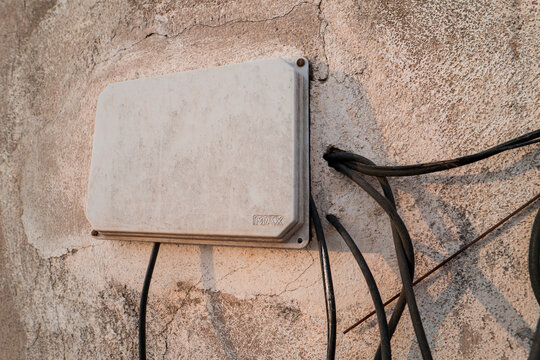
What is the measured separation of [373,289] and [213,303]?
337 mm

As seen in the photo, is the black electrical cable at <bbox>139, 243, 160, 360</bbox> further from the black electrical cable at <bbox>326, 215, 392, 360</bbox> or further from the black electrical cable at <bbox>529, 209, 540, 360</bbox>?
the black electrical cable at <bbox>529, 209, 540, 360</bbox>

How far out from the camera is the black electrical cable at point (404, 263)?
55cm

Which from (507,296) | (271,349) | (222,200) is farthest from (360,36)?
(271,349)

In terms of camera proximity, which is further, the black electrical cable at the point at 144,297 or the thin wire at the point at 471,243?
the black electrical cable at the point at 144,297

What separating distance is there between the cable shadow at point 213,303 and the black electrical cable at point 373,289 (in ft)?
0.93

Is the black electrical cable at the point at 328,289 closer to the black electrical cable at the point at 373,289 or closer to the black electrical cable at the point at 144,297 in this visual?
the black electrical cable at the point at 373,289

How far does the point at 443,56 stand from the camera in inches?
25.1

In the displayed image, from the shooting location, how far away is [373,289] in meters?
0.60

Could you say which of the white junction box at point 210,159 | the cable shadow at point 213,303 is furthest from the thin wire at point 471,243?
the cable shadow at point 213,303

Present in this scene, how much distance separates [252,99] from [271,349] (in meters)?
0.48

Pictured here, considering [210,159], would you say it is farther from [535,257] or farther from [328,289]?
[535,257]

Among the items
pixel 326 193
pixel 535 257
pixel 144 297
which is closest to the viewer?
pixel 535 257

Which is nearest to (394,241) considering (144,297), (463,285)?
(463,285)

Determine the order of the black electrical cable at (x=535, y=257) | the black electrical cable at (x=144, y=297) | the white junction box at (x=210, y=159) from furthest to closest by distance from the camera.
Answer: the black electrical cable at (x=144, y=297) < the white junction box at (x=210, y=159) < the black electrical cable at (x=535, y=257)
